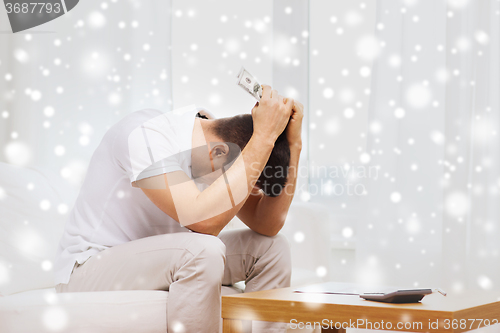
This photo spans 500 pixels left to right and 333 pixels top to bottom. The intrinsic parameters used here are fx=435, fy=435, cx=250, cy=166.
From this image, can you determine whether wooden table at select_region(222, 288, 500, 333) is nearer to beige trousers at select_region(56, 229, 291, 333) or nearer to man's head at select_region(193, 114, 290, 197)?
beige trousers at select_region(56, 229, 291, 333)

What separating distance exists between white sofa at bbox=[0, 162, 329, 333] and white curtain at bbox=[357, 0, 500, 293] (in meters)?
0.41

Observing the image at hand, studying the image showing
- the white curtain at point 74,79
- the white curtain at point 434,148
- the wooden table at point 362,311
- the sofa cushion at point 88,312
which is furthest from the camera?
the white curtain at point 74,79

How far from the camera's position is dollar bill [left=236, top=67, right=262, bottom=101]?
1.02 meters

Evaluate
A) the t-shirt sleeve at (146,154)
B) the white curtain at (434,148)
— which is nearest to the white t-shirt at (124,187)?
the t-shirt sleeve at (146,154)

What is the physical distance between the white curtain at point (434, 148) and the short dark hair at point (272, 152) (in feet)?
2.45

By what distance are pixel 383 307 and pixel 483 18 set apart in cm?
141

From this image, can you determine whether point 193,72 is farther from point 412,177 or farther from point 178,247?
point 178,247

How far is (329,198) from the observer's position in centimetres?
211

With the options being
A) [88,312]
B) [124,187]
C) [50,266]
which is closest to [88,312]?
[88,312]

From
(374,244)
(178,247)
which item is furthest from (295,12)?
(178,247)

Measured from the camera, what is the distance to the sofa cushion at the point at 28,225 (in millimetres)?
1108

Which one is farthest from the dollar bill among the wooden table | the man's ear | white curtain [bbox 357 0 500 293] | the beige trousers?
white curtain [bbox 357 0 500 293]

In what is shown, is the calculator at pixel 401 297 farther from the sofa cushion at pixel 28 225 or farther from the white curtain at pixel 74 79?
the white curtain at pixel 74 79

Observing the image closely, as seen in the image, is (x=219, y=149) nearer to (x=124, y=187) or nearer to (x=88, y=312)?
(x=124, y=187)
